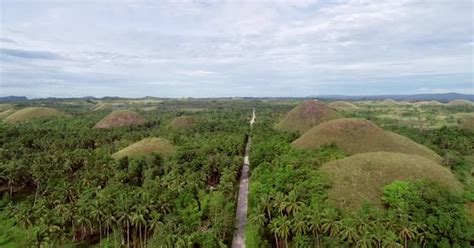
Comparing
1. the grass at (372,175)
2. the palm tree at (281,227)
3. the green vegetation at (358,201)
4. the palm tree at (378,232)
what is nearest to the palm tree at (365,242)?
the green vegetation at (358,201)

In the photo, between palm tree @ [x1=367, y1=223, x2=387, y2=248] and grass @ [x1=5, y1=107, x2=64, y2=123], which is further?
grass @ [x1=5, y1=107, x2=64, y2=123]

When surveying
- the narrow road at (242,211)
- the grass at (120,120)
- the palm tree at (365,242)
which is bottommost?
the narrow road at (242,211)

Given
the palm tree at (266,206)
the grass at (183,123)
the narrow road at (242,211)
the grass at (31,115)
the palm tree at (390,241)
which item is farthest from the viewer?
the grass at (31,115)

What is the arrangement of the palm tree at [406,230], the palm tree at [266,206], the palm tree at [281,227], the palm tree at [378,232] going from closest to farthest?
the palm tree at [378,232]
the palm tree at [406,230]
the palm tree at [281,227]
the palm tree at [266,206]

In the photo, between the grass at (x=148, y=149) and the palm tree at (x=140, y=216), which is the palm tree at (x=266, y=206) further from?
the grass at (x=148, y=149)

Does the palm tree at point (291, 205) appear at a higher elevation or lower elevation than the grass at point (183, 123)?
lower

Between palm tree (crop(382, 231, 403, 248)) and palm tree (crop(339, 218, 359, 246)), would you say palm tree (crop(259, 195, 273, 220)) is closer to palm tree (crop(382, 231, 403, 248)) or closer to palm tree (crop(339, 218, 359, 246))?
palm tree (crop(339, 218, 359, 246))

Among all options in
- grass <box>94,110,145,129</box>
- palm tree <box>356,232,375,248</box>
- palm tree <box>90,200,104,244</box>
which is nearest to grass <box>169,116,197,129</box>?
grass <box>94,110,145,129</box>
